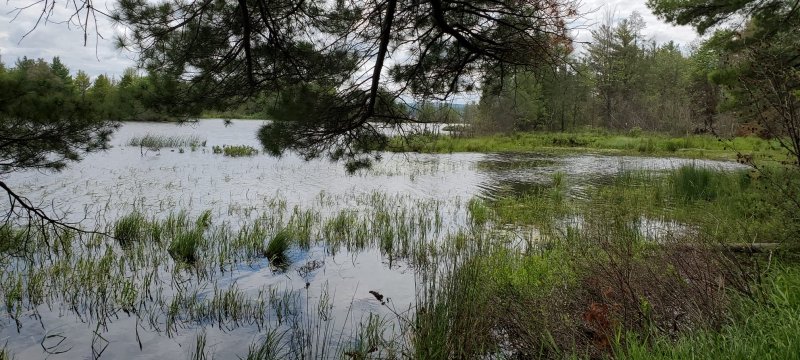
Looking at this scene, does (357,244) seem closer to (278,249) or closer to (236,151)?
(278,249)

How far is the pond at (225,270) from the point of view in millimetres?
4680

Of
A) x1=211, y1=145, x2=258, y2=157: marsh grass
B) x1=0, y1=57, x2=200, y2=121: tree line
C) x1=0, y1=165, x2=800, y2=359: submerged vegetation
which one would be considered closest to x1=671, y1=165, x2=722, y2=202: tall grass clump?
x1=0, y1=165, x2=800, y2=359: submerged vegetation

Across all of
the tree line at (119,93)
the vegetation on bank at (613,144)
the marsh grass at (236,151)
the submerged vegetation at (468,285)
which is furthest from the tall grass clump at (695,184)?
the marsh grass at (236,151)

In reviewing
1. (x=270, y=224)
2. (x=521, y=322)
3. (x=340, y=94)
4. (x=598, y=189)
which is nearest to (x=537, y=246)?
(x=521, y=322)

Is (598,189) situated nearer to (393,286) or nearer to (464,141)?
(393,286)

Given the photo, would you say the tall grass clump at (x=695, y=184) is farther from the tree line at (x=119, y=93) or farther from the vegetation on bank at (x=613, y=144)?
the vegetation on bank at (x=613, y=144)

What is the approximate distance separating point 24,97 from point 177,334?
2.57m

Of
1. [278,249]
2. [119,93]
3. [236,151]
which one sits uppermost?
[119,93]

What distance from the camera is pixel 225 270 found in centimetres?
671

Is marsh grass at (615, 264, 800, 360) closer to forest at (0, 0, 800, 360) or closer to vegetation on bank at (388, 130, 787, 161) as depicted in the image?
forest at (0, 0, 800, 360)

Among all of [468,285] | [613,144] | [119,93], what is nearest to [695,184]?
[468,285]

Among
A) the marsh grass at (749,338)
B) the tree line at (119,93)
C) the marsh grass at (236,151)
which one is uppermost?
the tree line at (119,93)

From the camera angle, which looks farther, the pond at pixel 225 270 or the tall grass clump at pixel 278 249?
the tall grass clump at pixel 278 249

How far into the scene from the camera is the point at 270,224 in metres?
9.01
